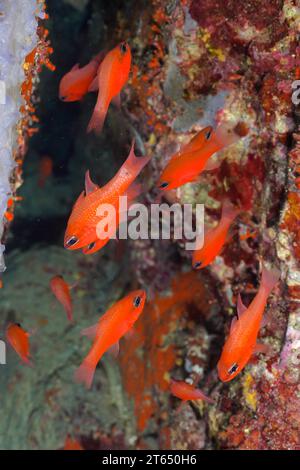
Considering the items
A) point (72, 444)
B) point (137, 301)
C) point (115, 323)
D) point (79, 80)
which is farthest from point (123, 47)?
point (72, 444)

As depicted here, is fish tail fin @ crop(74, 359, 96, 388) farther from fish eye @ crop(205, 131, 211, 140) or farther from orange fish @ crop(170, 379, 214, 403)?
fish eye @ crop(205, 131, 211, 140)

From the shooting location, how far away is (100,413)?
517 centimetres

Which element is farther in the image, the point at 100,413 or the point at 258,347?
the point at 100,413

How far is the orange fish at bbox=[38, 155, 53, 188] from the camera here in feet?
23.7

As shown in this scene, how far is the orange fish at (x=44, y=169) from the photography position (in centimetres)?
723

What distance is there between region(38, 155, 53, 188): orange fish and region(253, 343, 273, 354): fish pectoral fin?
5.21m

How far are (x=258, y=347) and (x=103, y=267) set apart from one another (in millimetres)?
3680

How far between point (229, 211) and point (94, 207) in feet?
4.10

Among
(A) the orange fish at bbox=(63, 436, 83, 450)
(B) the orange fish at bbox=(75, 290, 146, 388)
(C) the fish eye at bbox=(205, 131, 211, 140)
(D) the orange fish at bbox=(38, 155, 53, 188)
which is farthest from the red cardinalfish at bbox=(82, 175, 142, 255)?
(D) the orange fish at bbox=(38, 155, 53, 188)

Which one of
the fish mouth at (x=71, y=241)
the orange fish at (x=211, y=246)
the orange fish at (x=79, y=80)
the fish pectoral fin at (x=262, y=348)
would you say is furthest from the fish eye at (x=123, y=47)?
the fish pectoral fin at (x=262, y=348)

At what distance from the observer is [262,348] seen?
2977mm
